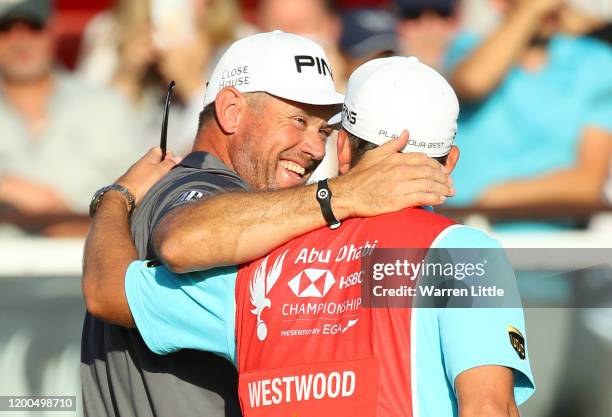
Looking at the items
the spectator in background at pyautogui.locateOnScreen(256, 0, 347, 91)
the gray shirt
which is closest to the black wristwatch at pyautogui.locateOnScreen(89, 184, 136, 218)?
the gray shirt

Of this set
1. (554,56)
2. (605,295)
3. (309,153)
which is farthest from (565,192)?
(309,153)

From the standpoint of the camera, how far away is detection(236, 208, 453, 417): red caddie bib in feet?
8.46

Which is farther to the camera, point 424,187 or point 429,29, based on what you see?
point 429,29

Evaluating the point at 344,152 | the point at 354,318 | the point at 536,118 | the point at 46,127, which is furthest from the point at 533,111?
the point at 354,318

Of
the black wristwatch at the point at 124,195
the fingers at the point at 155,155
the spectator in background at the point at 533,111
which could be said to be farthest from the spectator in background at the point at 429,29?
the black wristwatch at the point at 124,195

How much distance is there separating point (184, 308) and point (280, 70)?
100 centimetres

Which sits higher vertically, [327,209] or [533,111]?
[533,111]

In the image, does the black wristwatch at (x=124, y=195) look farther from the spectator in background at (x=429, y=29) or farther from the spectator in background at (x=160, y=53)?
the spectator in background at (x=429, y=29)

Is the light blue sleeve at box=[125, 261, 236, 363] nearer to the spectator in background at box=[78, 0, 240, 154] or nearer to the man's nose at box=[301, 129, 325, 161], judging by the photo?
the man's nose at box=[301, 129, 325, 161]

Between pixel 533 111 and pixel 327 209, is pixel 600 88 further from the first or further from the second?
pixel 327 209

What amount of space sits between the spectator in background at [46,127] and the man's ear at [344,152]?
2934 mm

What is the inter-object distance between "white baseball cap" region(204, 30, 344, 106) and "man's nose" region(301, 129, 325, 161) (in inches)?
7.5

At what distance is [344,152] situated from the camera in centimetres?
297
